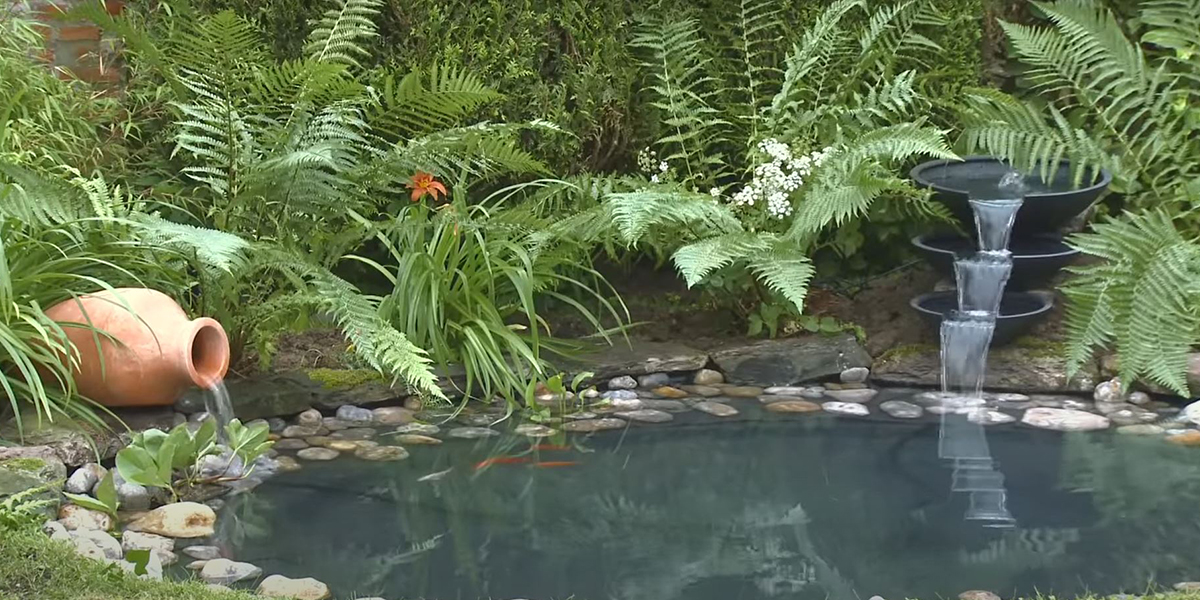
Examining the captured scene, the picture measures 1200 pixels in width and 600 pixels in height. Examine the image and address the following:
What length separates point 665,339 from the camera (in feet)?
15.5

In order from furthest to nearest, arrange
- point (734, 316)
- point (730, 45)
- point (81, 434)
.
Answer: point (730, 45)
point (734, 316)
point (81, 434)

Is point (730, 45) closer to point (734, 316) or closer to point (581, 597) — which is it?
point (734, 316)

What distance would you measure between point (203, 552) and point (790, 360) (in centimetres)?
221

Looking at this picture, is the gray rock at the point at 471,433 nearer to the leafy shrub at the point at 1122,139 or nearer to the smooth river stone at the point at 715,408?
the smooth river stone at the point at 715,408

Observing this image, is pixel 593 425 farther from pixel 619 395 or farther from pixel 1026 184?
pixel 1026 184

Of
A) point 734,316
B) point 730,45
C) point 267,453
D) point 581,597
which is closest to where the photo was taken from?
point 581,597

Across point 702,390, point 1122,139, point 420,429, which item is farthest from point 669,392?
point 1122,139

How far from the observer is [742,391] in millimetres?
4227

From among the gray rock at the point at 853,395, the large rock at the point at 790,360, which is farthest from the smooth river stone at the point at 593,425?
the gray rock at the point at 853,395

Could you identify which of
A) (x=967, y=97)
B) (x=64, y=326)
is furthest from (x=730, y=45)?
(x=64, y=326)

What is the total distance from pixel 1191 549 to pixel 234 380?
266 cm

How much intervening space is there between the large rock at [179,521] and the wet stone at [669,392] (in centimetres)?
165

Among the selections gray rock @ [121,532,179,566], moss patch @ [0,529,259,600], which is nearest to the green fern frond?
gray rock @ [121,532,179,566]

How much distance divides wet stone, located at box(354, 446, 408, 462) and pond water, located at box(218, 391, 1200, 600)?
0.12ft
